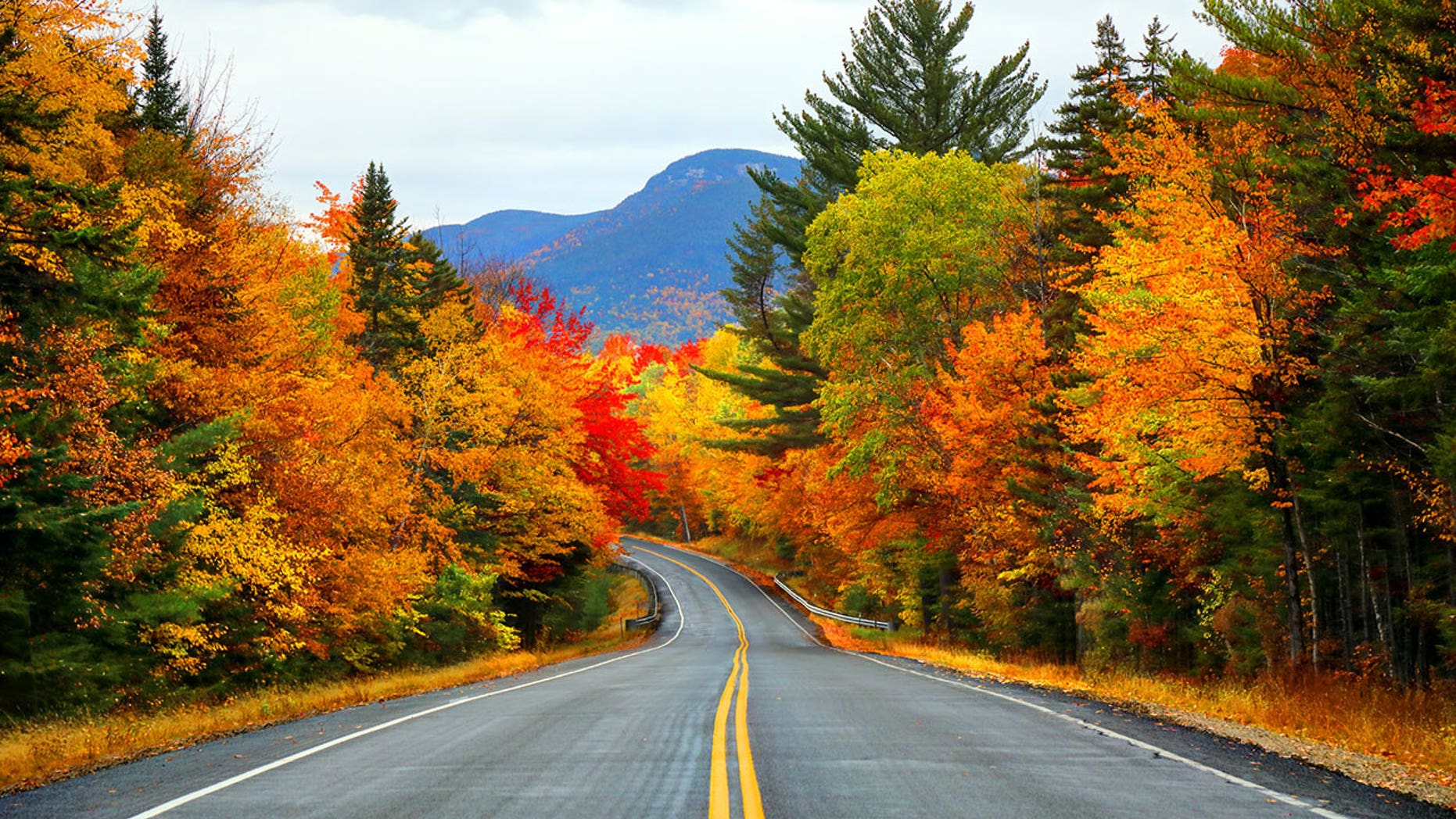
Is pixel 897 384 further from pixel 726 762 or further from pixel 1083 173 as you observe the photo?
pixel 726 762

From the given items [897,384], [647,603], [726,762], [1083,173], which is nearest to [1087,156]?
[1083,173]

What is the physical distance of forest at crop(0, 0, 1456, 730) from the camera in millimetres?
13891

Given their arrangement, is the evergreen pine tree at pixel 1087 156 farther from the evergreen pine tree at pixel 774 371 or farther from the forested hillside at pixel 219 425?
the forested hillside at pixel 219 425

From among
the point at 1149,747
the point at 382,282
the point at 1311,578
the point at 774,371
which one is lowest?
the point at 1149,747

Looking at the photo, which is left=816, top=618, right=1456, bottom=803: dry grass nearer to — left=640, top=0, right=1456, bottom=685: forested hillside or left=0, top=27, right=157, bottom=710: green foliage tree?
left=640, top=0, right=1456, bottom=685: forested hillside

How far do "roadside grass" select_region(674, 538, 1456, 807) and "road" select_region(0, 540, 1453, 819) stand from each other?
0.74 meters

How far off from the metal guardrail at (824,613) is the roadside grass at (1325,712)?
2000 cm

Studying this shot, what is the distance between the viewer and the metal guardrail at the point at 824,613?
138ft

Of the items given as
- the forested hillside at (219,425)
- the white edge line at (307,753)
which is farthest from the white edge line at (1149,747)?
the forested hillside at (219,425)

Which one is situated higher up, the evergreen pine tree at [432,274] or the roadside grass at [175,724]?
the evergreen pine tree at [432,274]

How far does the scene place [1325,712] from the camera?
12.3 metres

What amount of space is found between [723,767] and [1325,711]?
8.88 m

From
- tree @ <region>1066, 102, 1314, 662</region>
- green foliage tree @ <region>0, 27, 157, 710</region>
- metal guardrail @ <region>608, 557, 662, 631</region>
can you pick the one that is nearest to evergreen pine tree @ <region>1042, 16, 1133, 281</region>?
tree @ <region>1066, 102, 1314, 662</region>

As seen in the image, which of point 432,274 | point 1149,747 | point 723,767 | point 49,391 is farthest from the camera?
point 432,274
